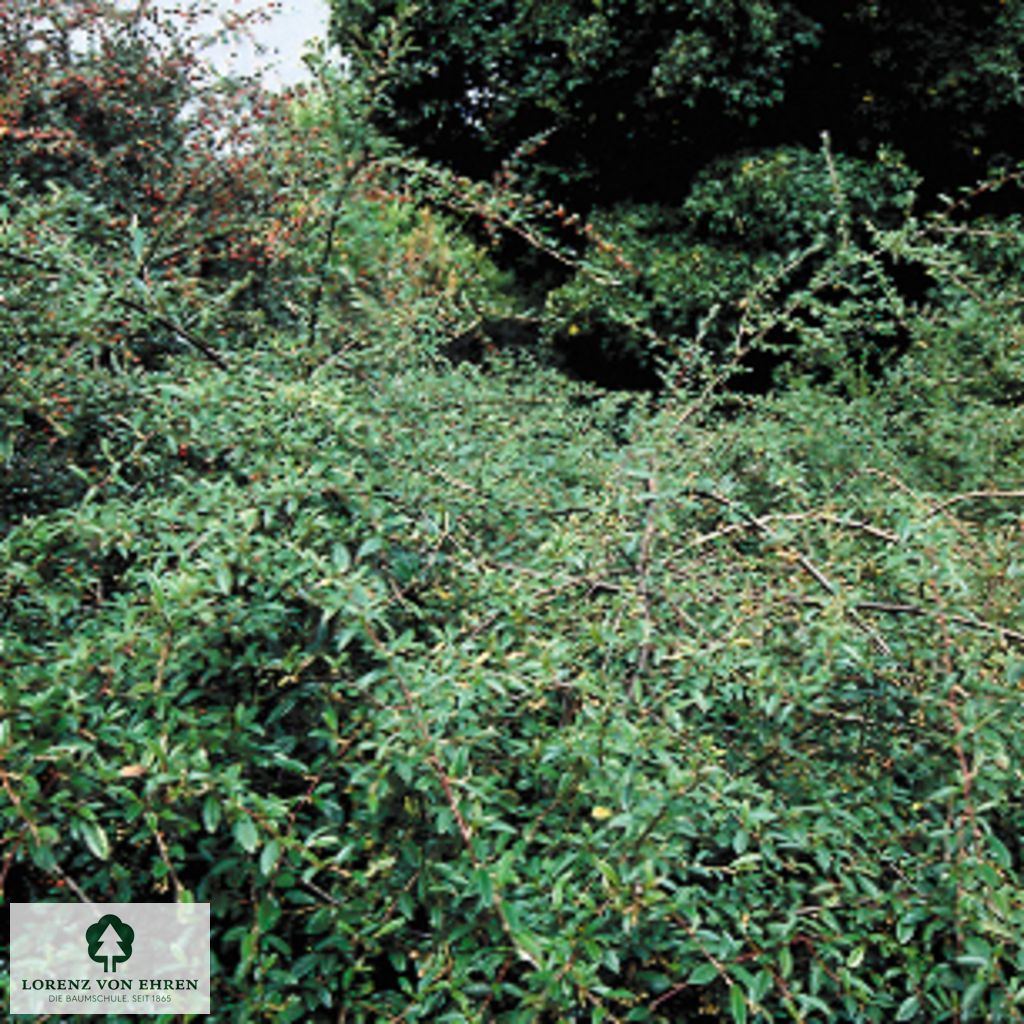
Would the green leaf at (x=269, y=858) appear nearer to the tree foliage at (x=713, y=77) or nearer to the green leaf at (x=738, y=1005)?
the green leaf at (x=738, y=1005)

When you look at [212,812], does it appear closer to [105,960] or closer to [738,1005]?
[105,960]

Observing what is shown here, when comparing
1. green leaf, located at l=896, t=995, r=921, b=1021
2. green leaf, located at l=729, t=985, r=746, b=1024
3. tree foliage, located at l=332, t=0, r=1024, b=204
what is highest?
tree foliage, located at l=332, t=0, r=1024, b=204

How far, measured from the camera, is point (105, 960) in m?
1.78

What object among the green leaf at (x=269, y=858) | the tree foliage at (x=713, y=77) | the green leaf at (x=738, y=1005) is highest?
the tree foliage at (x=713, y=77)

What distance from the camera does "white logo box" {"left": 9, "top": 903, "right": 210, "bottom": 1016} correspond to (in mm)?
1748

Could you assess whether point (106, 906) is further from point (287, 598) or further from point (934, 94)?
point (934, 94)

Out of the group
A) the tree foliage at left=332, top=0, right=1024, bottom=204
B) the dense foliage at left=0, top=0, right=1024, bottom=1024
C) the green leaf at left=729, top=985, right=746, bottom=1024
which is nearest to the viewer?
the green leaf at left=729, top=985, right=746, bottom=1024

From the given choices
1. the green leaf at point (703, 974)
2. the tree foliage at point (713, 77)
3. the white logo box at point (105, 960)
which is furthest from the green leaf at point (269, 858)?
the tree foliage at point (713, 77)

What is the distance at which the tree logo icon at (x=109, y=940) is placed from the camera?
178 cm

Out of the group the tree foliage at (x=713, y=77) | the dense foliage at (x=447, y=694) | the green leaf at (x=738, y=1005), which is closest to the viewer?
the green leaf at (x=738, y=1005)

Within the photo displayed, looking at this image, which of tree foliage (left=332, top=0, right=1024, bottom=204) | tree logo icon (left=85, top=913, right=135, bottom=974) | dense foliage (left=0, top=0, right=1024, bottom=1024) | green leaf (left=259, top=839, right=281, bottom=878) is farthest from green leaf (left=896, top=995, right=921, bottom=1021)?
tree foliage (left=332, top=0, right=1024, bottom=204)

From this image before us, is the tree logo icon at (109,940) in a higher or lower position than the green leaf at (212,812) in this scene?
lower

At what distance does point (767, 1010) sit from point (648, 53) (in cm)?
833

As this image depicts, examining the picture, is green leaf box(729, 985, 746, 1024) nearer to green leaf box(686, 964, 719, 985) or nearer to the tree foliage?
green leaf box(686, 964, 719, 985)
